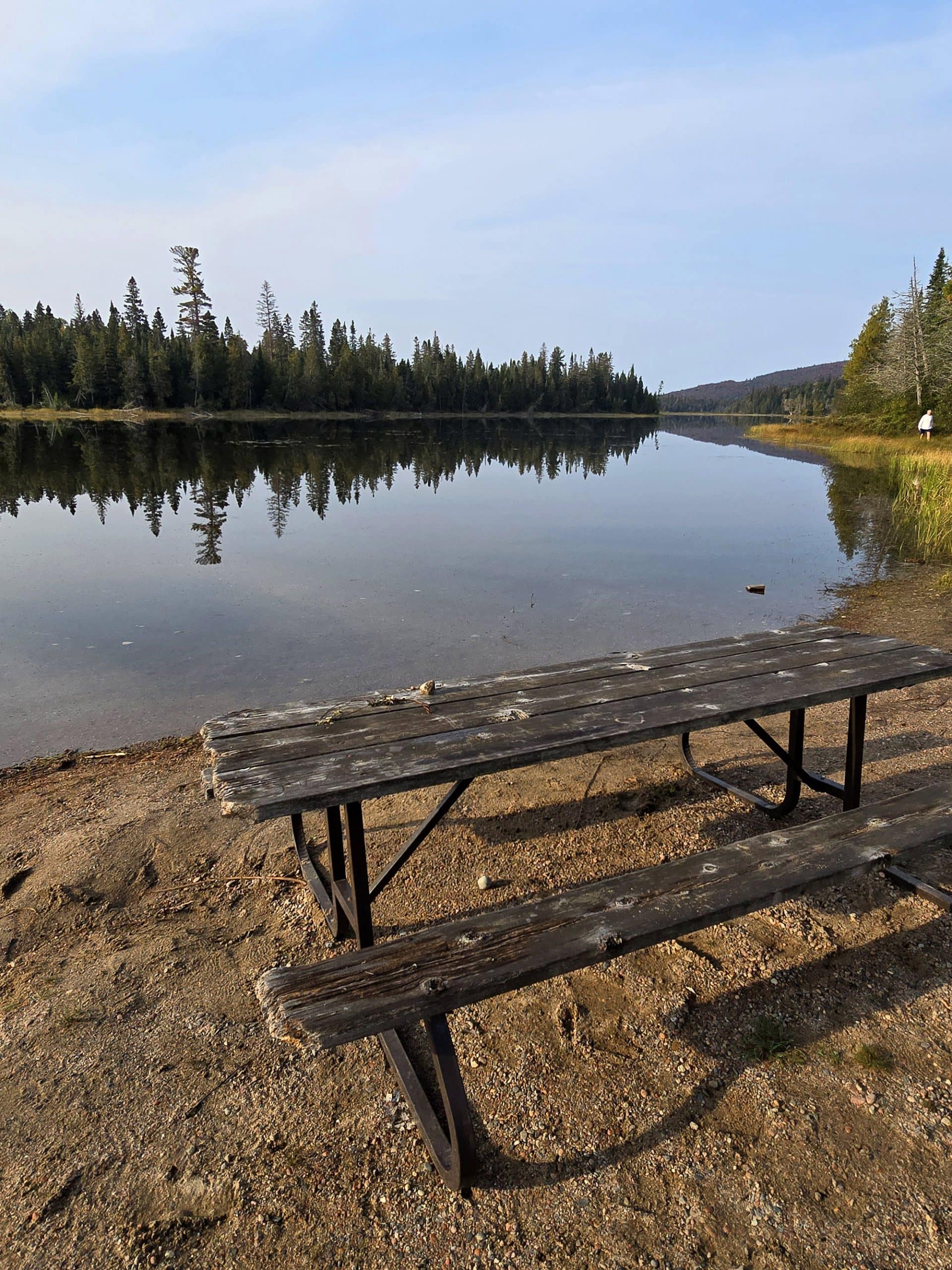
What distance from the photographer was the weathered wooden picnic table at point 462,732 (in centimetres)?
222

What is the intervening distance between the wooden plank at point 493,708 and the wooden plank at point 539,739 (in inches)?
2.2

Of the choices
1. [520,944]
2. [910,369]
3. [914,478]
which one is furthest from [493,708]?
[910,369]

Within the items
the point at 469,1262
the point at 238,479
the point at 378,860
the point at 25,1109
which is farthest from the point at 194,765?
the point at 238,479

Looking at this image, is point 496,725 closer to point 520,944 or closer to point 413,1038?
point 520,944

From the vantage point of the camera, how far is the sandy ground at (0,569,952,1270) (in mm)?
1884

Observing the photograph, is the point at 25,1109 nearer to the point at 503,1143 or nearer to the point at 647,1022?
the point at 503,1143

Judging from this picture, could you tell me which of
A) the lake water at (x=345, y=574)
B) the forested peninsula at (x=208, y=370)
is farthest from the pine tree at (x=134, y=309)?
the lake water at (x=345, y=574)

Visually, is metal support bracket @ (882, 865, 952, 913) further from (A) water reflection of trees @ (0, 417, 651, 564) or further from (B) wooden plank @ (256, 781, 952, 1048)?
(A) water reflection of trees @ (0, 417, 651, 564)

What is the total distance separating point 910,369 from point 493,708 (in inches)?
1794

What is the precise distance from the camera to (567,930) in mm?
2178

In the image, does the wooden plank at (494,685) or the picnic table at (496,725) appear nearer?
the picnic table at (496,725)

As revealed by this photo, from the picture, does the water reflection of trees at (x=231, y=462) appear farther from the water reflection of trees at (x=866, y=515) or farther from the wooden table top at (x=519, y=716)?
the wooden table top at (x=519, y=716)

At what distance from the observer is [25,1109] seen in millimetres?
2238

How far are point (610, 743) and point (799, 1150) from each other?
1348 millimetres
